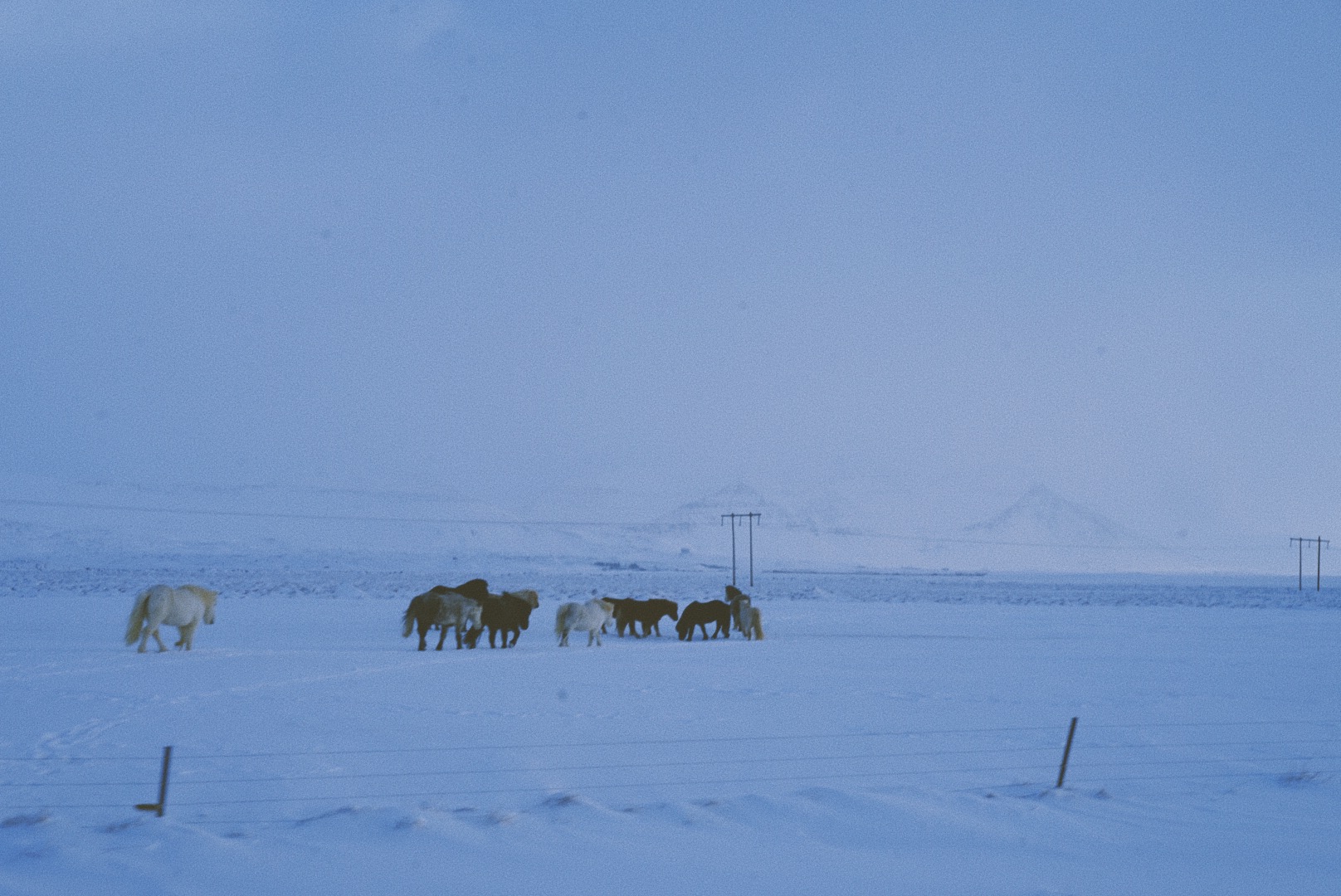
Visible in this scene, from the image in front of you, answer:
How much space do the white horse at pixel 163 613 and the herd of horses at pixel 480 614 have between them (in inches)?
0.5

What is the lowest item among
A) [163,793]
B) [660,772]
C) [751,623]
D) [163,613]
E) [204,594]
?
[660,772]

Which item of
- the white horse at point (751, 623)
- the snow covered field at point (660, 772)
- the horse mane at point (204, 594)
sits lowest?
the snow covered field at point (660, 772)

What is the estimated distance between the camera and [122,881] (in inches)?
208

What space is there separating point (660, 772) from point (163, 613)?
10.8 metres

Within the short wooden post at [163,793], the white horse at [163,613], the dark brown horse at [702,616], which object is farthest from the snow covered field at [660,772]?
the dark brown horse at [702,616]

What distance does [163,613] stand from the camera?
15633mm

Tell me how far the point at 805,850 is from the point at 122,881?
3.86 metres

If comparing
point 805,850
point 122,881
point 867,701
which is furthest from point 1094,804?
point 122,881

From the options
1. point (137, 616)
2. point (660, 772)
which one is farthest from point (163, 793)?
point (137, 616)

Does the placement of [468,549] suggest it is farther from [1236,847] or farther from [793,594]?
[1236,847]

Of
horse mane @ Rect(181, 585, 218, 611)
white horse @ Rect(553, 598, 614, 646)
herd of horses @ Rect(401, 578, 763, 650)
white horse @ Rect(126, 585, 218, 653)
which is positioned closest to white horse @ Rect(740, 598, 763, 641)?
herd of horses @ Rect(401, 578, 763, 650)

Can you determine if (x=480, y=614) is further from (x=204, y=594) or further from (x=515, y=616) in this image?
(x=204, y=594)

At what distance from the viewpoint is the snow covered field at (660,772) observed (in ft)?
18.9

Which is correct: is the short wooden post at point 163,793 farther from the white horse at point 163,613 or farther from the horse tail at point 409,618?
the horse tail at point 409,618
